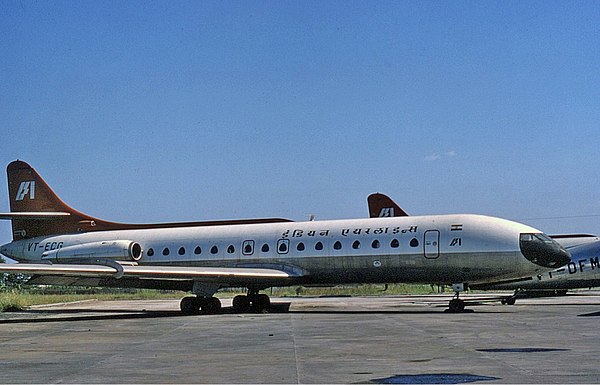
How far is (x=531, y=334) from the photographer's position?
54.9 feet

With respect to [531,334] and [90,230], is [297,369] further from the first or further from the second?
[90,230]

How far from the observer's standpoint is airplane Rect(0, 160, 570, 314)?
26.8 meters

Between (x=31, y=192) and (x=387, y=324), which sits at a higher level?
(x=31, y=192)

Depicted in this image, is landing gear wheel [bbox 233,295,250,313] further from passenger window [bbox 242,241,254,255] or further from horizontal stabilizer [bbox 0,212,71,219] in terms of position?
horizontal stabilizer [bbox 0,212,71,219]

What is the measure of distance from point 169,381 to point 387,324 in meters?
11.4

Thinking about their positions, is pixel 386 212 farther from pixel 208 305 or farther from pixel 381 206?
pixel 208 305

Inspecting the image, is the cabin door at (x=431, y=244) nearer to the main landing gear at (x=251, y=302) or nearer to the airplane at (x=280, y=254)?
the airplane at (x=280, y=254)

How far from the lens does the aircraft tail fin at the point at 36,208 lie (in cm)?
3719

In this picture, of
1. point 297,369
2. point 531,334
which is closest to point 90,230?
point 531,334

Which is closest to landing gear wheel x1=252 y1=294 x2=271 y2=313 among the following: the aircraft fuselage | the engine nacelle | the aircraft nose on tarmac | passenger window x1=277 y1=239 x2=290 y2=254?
the aircraft fuselage

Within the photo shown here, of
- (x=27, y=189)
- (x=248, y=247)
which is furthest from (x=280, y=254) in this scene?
(x=27, y=189)

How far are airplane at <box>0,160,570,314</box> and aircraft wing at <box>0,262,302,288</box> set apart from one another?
4cm

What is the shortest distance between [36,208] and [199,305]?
11781 millimetres

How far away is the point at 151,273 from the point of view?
28.1 metres
